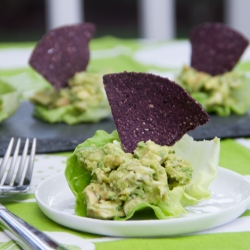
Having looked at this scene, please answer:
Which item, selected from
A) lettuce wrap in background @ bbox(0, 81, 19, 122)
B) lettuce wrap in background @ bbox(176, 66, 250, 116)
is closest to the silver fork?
lettuce wrap in background @ bbox(0, 81, 19, 122)

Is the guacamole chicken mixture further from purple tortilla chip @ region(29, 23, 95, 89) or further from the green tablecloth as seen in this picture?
purple tortilla chip @ region(29, 23, 95, 89)

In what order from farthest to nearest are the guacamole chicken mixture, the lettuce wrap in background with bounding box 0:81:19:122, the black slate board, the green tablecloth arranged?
the lettuce wrap in background with bounding box 0:81:19:122, the black slate board, the guacamole chicken mixture, the green tablecloth

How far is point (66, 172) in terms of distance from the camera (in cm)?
173

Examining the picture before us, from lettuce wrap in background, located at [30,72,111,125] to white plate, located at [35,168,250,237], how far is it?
1.16 metres

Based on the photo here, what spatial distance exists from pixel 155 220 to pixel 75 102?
169cm

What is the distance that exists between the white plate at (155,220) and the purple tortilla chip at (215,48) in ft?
4.70

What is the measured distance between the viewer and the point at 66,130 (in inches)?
113

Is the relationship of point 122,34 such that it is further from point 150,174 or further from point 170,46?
point 150,174

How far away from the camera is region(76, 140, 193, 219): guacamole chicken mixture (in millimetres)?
1585

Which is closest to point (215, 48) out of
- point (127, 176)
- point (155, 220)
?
point (127, 176)

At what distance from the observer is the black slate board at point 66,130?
2.59m

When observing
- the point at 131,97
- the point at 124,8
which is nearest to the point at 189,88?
the point at 131,97

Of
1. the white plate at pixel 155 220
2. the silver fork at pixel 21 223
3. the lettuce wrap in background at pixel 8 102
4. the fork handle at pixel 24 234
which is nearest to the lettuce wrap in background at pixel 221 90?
the lettuce wrap in background at pixel 8 102

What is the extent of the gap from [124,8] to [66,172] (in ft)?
23.6
